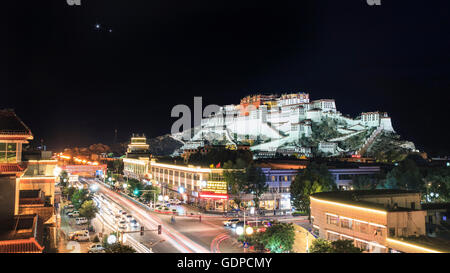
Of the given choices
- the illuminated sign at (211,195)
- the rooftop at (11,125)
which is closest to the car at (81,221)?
the illuminated sign at (211,195)

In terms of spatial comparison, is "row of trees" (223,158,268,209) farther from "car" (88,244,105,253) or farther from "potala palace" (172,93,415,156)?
"potala palace" (172,93,415,156)

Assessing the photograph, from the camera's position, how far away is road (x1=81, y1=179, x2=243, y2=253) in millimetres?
26978

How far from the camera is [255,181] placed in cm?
4612

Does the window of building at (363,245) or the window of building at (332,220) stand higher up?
the window of building at (332,220)

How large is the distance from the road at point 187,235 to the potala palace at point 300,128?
7164cm

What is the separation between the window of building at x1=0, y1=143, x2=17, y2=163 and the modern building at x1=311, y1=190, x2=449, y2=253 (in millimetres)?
22066

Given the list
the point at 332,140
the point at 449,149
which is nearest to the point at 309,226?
the point at 332,140

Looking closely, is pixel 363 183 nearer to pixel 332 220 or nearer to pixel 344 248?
pixel 332 220

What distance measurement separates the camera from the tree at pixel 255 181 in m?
46.2

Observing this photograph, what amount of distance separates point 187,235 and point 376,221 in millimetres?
17211

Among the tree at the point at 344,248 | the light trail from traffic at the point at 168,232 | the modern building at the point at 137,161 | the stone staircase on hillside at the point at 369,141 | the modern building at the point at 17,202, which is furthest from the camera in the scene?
the stone staircase on hillside at the point at 369,141

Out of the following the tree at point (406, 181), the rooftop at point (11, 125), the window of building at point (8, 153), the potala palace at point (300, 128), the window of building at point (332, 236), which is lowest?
the window of building at point (332, 236)

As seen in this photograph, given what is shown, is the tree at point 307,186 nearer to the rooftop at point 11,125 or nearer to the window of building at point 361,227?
the window of building at point 361,227

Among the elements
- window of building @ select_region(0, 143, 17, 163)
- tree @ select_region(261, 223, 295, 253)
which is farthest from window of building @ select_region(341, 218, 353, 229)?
window of building @ select_region(0, 143, 17, 163)
